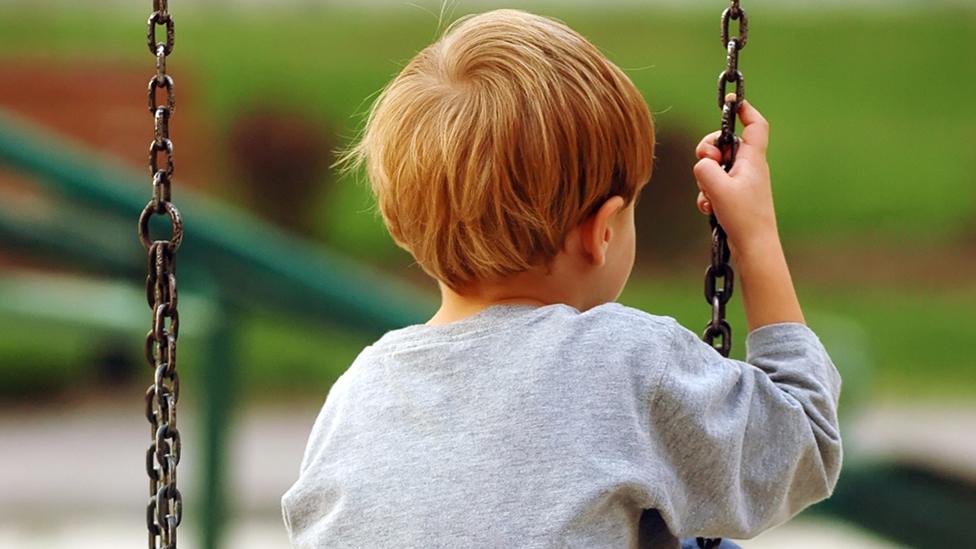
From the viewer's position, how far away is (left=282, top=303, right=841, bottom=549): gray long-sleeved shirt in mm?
1090

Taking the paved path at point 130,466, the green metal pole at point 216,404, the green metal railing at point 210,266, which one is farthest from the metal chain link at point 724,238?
the paved path at point 130,466

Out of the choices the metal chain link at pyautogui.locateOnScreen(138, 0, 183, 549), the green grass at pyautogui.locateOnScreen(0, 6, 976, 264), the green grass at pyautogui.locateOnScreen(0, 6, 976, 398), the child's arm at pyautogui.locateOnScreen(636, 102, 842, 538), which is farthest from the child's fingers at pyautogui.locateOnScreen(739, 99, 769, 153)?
the green grass at pyautogui.locateOnScreen(0, 6, 976, 264)

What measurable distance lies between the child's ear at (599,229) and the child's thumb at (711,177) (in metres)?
0.10

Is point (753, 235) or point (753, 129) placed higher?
point (753, 129)

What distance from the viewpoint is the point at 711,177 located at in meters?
1.25

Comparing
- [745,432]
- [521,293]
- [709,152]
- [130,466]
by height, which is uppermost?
[130,466]

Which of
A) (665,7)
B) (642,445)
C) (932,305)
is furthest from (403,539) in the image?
(932,305)

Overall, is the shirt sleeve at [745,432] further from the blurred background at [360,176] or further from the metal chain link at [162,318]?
the blurred background at [360,176]

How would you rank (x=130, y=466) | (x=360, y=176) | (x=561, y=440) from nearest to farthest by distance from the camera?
(x=561, y=440) < (x=130, y=466) < (x=360, y=176)

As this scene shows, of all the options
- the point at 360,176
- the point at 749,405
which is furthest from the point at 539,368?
the point at 360,176

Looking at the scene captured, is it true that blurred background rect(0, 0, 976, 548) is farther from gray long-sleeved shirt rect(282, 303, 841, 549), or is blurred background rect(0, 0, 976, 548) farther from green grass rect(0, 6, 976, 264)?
gray long-sleeved shirt rect(282, 303, 841, 549)

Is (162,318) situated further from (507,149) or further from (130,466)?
(130,466)

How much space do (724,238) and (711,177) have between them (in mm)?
56

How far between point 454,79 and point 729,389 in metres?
0.34
